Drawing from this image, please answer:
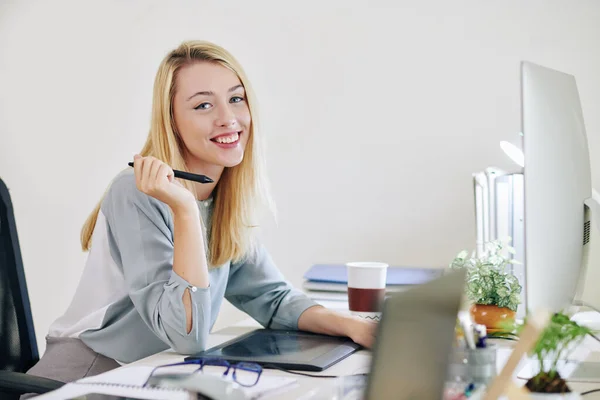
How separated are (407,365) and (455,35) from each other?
5.91 feet

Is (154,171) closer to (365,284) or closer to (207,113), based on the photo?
(207,113)

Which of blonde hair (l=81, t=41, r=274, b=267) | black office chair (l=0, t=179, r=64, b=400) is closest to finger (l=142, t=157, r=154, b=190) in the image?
blonde hair (l=81, t=41, r=274, b=267)

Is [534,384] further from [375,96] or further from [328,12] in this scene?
[328,12]

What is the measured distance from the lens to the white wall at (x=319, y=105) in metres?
2.32

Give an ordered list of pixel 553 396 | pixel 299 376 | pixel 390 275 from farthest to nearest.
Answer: pixel 390 275 → pixel 299 376 → pixel 553 396

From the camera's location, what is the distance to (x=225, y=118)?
5.20 feet

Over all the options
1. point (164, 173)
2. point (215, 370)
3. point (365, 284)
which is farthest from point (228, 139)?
point (215, 370)

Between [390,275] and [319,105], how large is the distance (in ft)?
2.47

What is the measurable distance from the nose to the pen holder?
0.80 m

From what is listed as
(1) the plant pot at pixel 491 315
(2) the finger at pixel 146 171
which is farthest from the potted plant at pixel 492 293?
(2) the finger at pixel 146 171

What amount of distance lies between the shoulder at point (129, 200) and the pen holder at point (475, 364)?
27.1 inches

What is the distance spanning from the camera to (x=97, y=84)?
276 centimetres

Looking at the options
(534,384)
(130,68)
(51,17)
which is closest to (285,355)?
(534,384)

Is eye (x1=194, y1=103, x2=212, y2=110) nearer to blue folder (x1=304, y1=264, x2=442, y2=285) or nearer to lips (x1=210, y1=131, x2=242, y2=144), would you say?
lips (x1=210, y1=131, x2=242, y2=144)
